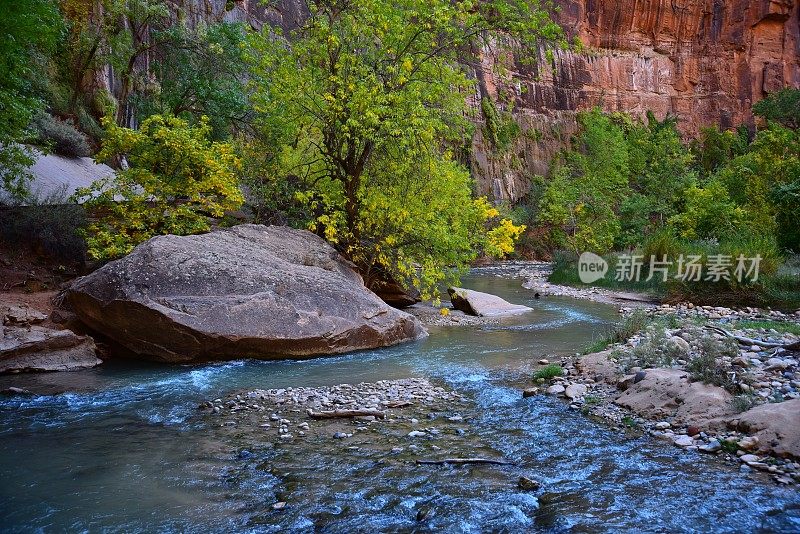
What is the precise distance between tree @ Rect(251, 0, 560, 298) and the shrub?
587 cm

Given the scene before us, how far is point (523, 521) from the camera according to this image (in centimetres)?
405

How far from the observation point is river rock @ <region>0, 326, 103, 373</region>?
8281mm

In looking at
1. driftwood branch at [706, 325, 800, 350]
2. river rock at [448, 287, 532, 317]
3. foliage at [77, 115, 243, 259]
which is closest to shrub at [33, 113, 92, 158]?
foliage at [77, 115, 243, 259]

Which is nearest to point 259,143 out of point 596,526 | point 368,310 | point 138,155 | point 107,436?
point 138,155

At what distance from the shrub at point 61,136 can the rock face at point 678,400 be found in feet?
49.8

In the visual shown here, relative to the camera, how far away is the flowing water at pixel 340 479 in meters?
4.05

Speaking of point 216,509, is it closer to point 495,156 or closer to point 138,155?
point 138,155

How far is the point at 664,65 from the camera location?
62125 millimetres

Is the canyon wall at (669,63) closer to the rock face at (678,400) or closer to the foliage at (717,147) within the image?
the foliage at (717,147)

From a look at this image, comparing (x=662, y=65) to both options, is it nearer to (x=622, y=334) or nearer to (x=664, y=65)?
(x=664, y=65)

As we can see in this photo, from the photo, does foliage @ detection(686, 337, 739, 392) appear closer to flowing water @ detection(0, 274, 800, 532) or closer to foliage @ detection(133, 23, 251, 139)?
flowing water @ detection(0, 274, 800, 532)

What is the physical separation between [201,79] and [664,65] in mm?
57212

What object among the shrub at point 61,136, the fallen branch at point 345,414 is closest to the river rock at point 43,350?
the fallen branch at point 345,414

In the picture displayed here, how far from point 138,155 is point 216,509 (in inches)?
391
